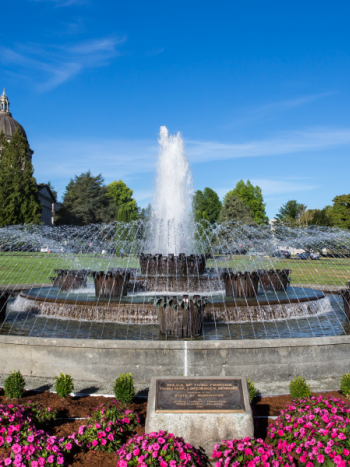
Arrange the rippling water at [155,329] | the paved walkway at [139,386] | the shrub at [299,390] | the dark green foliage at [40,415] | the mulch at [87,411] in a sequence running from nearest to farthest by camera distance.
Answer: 1. the mulch at [87,411]
2. the dark green foliage at [40,415]
3. the shrub at [299,390]
4. the paved walkway at [139,386]
5. the rippling water at [155,329]

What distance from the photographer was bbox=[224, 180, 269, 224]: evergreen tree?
8506 centimetres

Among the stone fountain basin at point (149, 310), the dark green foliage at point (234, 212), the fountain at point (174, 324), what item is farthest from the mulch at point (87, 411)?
the dark green foliage at point (234, 212)

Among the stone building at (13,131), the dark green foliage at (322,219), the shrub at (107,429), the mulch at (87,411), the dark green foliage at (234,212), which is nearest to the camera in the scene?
the mulch at (87,411)

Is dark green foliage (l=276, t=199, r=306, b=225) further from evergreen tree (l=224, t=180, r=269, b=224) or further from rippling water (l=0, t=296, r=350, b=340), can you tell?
rippling water (l=0, t=296, r=350, b=340)

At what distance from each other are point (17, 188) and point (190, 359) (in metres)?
58.6

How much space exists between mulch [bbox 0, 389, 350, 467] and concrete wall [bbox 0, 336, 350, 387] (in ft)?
2.31

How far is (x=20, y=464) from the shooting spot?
3.96m

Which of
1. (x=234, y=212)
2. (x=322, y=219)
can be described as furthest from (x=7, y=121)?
(x=322, y=219)

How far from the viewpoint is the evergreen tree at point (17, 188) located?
58406 mm

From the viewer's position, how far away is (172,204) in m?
26.2

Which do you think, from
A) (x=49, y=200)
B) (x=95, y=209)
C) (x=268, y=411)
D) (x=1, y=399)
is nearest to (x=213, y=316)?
(x=268, y=411)

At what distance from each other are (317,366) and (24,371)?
17.5 ft

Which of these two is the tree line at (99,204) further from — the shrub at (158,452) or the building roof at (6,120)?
the shrub at (158,452)

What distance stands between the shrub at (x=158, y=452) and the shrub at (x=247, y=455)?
249 millimetres
